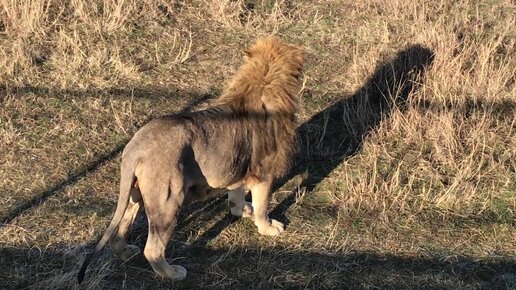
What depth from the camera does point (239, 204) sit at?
5.23 m

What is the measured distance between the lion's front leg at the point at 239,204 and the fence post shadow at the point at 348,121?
8 centimetres

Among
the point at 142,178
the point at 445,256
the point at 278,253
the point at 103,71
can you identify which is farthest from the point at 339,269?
the point at 103,71

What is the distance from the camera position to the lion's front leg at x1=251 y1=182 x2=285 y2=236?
4.98m

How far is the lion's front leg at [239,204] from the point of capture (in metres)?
5.20

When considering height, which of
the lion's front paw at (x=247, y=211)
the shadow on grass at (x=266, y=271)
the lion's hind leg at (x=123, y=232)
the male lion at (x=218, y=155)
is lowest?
the shadow on grass at (x=266, y=271)

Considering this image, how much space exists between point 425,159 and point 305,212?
55.4 inches

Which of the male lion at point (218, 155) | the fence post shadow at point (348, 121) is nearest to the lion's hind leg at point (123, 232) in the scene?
the male lion at point (218, 155)

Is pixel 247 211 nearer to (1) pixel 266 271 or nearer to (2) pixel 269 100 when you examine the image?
(1) pixel 266 271

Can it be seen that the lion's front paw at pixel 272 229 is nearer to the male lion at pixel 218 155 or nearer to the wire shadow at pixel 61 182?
the male lion at pixel 218 155

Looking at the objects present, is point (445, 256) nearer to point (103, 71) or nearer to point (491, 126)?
point (491, 126)

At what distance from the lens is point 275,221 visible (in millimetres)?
5141

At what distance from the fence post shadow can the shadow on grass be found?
19.1 inches

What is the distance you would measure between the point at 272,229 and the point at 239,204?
35cm

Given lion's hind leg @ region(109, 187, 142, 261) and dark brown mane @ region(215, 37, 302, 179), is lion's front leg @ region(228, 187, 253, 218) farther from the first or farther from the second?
lion's hind leg @ region(109, 187, 142, 261)
